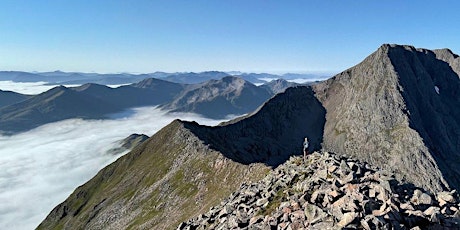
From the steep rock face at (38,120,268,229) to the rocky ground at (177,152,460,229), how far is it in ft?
119

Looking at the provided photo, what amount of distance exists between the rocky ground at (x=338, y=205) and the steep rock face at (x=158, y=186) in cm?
3631

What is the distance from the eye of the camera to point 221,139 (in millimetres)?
164000

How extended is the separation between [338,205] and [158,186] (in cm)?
10282

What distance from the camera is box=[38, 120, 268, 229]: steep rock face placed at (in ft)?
305

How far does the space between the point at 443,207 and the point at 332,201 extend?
34.4 feet

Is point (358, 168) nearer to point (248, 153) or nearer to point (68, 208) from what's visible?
point (248, 153)

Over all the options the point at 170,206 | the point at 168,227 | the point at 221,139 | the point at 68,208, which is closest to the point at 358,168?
the point at 168,227

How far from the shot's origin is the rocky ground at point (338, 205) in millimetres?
27427

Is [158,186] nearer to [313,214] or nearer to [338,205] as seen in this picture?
[313,214]

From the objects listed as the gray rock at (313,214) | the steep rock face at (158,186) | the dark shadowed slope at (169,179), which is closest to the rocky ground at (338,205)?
the gray rock at (313,214)

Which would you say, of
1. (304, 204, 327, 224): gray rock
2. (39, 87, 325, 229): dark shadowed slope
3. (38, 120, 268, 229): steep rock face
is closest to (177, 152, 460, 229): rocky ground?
(304, 204, 327, 224): gray rock

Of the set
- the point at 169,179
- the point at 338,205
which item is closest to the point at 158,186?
the point at 169,179

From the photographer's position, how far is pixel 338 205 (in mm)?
29469

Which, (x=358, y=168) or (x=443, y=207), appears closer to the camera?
(x=443, y=207)
